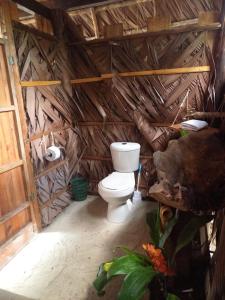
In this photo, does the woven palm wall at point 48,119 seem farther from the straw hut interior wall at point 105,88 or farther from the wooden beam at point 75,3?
the wooden beam at point 75,3

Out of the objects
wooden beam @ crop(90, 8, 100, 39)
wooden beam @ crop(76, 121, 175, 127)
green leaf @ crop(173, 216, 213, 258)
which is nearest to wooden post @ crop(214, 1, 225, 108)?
wooden beam @ crop(76, 121, 175, 127)

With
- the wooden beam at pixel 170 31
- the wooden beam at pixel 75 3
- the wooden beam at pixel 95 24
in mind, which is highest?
the wooden beam at pixel 75 3

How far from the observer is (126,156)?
2.89 meters

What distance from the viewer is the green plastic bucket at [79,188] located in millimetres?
3238

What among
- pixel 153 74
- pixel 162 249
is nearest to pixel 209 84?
pixel 153 74

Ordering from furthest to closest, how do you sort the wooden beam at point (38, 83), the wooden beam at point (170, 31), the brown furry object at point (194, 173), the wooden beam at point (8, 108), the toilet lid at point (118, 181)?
the toilet lid at point (118, 181)
the wooden beam at point (170, 31)
the wooden beam at point (38, 83)
the wooden beam at point (8, 108)
the brown furry object at point (194, 173)

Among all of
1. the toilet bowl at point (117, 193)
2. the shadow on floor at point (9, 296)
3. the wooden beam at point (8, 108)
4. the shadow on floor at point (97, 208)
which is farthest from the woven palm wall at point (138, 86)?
the shadow on floor at point (9, 296)

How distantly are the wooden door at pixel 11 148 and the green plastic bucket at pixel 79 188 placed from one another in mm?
837

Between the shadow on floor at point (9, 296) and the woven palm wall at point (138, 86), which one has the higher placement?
the woven palm wall at point (138, 86)

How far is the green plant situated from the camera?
130cm

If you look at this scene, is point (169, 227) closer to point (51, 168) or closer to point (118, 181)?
point (118, 181)

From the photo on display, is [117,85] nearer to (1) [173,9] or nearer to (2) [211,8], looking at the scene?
(1) [173,9]

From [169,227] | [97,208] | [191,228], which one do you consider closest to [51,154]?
[97,208]

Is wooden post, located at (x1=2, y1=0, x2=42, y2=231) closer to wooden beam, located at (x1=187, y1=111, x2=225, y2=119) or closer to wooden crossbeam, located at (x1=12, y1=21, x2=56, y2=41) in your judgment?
wooden crossbeam, located at (x1=12, y1=21, x2=56, y2=41)
